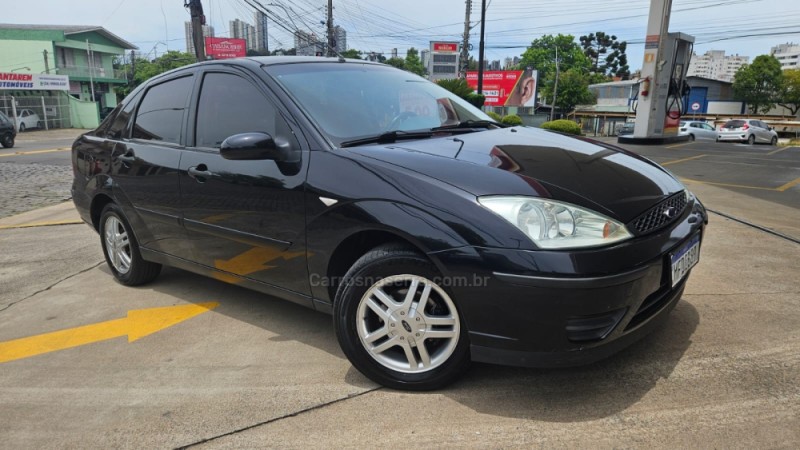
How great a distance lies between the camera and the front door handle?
3235 millimetres

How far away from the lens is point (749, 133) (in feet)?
85.2

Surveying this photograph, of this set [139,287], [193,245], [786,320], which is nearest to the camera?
[786,320]

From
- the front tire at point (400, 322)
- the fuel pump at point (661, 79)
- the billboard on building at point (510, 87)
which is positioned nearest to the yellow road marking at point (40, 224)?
the front tire at point (400, 322)

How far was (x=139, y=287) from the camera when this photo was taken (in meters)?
4.35

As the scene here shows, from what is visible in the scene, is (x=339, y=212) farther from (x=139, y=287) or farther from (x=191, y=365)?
(x=139, y=287)

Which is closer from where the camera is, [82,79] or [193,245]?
[193,245]

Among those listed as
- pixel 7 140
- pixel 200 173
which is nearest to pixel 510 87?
pixel 7 140

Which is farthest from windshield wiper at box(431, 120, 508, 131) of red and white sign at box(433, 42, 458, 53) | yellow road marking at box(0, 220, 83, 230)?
red and white sign at box(433, 42, 458, 53)

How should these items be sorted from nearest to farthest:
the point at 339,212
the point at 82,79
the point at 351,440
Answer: the point at 351,440 → the point at 339,212 → the point at 82,79

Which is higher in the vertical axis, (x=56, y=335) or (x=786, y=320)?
(x=786, y=320)

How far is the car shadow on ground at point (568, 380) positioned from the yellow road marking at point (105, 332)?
31.5 inches

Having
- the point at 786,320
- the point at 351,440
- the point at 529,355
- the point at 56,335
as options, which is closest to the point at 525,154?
the point at 529,355

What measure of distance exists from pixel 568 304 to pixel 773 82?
67.7m

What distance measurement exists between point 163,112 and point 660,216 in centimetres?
321
